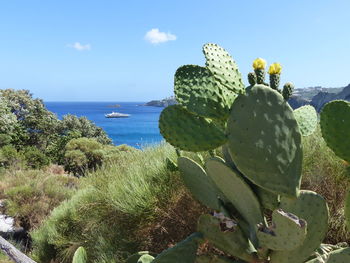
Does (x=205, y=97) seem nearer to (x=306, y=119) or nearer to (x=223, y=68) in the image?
(x=223, y=68)

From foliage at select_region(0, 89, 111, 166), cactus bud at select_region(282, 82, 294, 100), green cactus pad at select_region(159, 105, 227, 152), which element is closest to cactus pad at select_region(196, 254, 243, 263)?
green cactus pad at select_region(159, 105, 227, 152)

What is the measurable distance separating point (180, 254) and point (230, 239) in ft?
0.55

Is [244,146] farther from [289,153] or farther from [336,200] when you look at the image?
[336,200]

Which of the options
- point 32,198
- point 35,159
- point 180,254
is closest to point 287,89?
point 180,254

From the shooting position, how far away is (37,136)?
19500mm

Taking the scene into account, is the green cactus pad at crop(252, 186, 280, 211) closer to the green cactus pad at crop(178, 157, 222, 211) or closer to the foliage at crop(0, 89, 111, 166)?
the green cactus pad at crop(178, 157, 222, 211)

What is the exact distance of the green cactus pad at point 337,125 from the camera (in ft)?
3.72

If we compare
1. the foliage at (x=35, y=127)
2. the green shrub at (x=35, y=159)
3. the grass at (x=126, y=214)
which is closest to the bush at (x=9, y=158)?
the green shrub at (x=35, y=159)

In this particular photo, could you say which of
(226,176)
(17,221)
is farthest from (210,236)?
(17,221)

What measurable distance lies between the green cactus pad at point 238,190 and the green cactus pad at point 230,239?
0.06 metres

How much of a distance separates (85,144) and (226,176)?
567 inches

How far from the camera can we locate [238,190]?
3.83 feet

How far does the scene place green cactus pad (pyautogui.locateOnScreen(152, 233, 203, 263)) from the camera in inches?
46.6

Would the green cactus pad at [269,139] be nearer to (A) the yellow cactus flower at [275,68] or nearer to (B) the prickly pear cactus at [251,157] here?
(B) the prickly pear cactus at [251,157]
